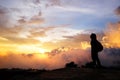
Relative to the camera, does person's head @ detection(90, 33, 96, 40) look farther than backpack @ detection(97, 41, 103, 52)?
No

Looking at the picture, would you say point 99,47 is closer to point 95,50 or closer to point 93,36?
point 95,50

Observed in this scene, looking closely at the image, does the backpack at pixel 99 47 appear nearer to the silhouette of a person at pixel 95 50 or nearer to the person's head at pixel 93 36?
the silhouette of a person at pixel 95 50

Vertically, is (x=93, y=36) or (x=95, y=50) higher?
(x=93, y=36)

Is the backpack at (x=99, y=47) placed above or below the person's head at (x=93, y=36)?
below

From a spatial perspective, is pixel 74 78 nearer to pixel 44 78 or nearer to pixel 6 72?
pixel 44 78

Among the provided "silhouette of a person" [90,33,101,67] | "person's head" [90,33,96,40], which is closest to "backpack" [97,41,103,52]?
"silhouette of a person" [90,33,101,67]

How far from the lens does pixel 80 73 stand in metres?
16.0

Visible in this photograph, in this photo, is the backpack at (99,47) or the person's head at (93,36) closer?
the person's head at (93,36)

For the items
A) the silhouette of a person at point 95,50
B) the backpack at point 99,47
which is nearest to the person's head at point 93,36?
the silhouette of a person at point 95,50

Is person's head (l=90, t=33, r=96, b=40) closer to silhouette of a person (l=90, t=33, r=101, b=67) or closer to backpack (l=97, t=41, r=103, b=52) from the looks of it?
silhouette of a person (l=90, t=33, r=101, b=67)

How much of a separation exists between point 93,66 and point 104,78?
14.6 feet

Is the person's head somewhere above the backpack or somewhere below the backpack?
Answer: above

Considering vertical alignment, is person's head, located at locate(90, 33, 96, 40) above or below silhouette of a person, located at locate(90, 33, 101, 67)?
above

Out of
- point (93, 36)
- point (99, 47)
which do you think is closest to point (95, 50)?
point (99, 47)
